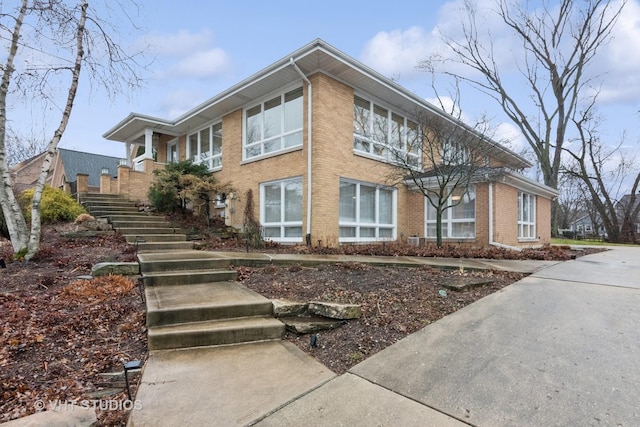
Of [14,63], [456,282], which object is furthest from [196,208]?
[456,282]

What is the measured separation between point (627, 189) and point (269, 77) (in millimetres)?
41543

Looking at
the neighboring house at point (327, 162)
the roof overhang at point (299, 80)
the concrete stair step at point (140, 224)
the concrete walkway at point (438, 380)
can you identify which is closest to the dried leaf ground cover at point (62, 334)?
the concrete walkway at point (438, 380)

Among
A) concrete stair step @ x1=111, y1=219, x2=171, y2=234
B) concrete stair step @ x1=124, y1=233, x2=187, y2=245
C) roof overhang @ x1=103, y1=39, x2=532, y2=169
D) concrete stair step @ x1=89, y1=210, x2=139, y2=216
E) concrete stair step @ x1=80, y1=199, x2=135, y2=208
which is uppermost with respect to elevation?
roof overhang @ x1=103, y1=39, x2=532, y2=169

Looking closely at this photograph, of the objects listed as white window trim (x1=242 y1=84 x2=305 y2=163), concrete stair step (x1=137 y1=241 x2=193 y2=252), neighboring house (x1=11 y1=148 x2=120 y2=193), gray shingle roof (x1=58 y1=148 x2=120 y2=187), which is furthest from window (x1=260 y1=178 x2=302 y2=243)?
gray shingle roof (x1=58 y1=148 x2=120 y2=187)

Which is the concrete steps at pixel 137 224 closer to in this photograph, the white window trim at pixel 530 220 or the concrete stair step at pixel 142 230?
the concrete stair step at pixel 142 230

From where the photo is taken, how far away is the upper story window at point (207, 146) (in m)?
13.2

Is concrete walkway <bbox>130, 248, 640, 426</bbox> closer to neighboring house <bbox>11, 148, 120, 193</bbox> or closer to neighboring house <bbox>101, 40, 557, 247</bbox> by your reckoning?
neighboring house <bbox>101, 40, 557, 247</bbox>

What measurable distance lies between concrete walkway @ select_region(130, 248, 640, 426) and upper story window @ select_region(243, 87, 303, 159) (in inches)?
300

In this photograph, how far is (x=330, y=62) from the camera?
29.1ft

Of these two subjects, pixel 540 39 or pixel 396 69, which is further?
pixel 540 39

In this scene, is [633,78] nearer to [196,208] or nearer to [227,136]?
[227,136]

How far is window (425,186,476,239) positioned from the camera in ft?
36.7

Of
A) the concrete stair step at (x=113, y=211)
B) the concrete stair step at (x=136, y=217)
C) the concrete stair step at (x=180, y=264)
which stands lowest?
the concrete stair step at (x=180, y=264)

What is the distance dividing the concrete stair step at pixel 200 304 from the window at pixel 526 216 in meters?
12.1
